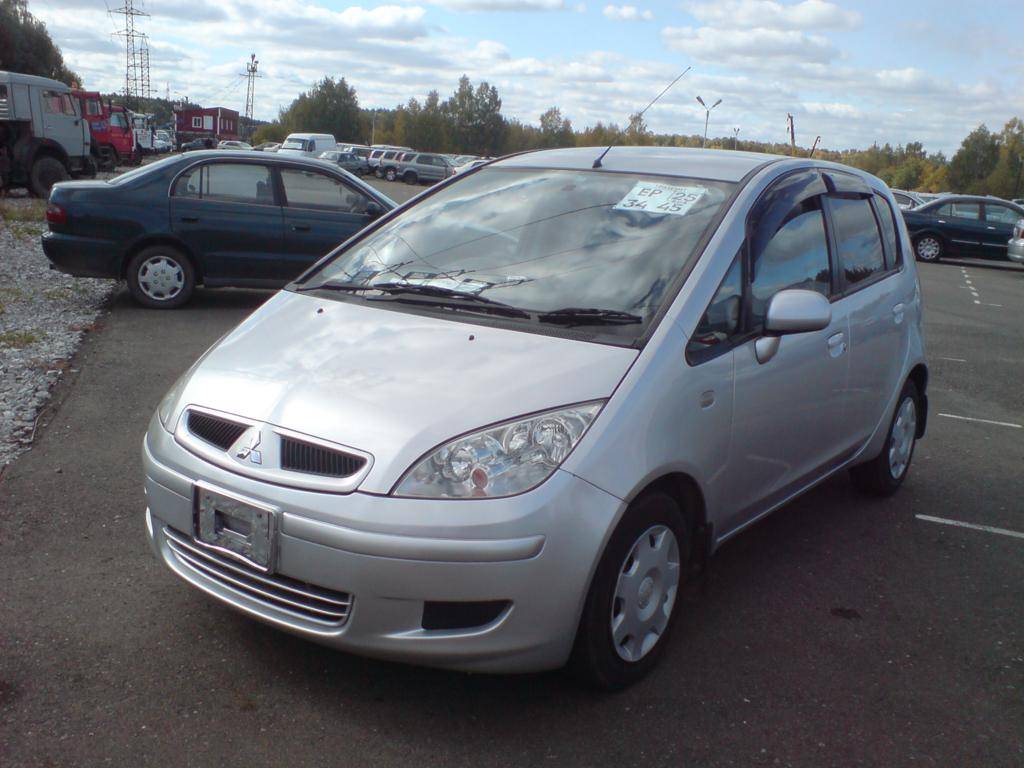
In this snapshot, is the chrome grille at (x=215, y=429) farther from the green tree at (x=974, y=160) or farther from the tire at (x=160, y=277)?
the green tree at (x=974, y=160)

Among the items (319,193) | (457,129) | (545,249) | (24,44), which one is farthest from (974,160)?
(545,249)

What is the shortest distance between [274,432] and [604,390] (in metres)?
1.00

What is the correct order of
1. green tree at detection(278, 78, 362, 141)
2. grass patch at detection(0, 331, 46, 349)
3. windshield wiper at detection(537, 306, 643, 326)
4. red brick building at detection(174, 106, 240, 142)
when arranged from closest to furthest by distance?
1. windshield wiper at detection(537, 306, 643, 326)
2. grass patch at detection(0, 331, 46, 349)
3. red brick building at detection(174, 106, 240, 142)
4. green tree at detection(278, 78, 362, 141)

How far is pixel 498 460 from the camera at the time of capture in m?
2.92

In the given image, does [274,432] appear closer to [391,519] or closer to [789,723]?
[391,519]

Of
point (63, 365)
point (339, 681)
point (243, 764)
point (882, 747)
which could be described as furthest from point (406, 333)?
point (63, 365)

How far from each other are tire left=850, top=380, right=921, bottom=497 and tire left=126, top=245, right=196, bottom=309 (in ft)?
22.6

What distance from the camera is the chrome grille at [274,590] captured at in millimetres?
2939

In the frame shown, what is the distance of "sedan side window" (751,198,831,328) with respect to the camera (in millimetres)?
3891

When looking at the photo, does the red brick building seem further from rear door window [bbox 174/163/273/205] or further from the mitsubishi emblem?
the mitsubishi emblem

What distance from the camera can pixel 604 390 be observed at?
311 cm

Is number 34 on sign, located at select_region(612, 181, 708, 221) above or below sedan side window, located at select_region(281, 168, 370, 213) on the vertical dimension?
above

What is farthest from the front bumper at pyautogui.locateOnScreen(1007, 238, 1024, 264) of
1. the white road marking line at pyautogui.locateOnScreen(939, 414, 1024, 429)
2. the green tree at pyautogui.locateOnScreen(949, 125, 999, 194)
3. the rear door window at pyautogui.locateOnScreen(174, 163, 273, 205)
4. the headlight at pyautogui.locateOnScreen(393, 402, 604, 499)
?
the green tree at pyautogui.locateOnScreen(949, 125, 999, 194)

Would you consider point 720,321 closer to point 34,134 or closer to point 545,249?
point 545,249
